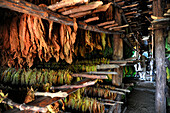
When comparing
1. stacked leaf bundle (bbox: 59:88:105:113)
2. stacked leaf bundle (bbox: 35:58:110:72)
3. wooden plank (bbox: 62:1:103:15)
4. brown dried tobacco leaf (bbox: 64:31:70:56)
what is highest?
wooden plank (bbox: 62:1:103:15)

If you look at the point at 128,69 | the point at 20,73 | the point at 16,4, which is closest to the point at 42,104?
the point at 16,4

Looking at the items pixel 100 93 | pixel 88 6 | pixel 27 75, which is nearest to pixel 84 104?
pixel 100 93

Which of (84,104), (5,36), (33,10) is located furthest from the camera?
(84,104)

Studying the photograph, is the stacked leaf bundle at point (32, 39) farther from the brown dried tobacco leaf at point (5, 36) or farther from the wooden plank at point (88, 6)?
the wooden plank at point (88, 6)

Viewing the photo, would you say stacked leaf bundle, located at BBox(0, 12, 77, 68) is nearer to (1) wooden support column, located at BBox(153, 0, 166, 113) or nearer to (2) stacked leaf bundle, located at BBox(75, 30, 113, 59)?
(2) stacked leaf bundle, located at BBox(75, 30, 113, 59)

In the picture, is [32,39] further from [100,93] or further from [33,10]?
[100,93]

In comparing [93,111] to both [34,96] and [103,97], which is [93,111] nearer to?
[103,97]

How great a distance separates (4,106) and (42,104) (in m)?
0.78

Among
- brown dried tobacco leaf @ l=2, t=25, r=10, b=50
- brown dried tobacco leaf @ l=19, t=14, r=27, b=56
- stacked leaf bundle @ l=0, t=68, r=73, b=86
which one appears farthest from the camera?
stacked leaf bundle @ l=0, t=68, r=73, b=86

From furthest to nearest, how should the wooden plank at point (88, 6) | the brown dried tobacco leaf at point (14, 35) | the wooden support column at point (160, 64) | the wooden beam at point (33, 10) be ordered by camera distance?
the wooden support column at point (160, 64) → the brown dried tobacco leaf at point (14, 35) → the wooden plank at point (88, 6) → the wooden beam at point (33, 10)

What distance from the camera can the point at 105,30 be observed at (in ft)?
11.4

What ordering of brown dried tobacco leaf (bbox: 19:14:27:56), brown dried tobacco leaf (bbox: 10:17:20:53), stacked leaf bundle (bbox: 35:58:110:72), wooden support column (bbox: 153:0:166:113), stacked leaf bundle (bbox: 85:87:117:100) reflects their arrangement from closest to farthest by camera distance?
brown dried tobacco leaf (bbox: 19:14:27:56), brown dried tobacco leaf (bbox: 10:17:20:53), stacked leaf bundle (bbox: 35:58:110:72), wooden support column (bbox: 153:0:166:113), stacked leaf bundle (bbox: 85:87:117:100)

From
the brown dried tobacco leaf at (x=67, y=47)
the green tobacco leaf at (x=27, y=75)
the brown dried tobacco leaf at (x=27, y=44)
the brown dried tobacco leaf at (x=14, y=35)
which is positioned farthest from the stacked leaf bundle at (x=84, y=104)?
the brown dried tobacco leaf at (x=14, y=35)

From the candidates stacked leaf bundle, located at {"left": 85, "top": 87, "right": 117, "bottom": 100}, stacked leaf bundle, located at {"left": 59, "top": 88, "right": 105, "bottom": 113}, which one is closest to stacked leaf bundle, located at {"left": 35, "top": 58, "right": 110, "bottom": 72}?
stacked leaf bundle, located at {"left": 59, "top": 88, "right": 105, "bottom": 113}
